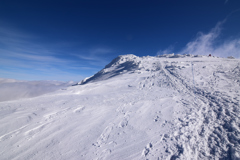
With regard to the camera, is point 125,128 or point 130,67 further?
point 130,67

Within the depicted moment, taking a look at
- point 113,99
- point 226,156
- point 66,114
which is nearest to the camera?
point 226,156

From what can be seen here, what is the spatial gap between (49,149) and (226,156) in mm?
6408

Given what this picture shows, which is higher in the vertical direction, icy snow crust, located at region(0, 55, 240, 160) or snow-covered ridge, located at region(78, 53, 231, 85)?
snow-covered ridge, located at region(78, 53, 231, 85)

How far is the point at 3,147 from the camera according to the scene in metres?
3.74

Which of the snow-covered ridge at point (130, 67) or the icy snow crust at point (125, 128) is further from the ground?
the snow-covered ridge at point (130, 67)

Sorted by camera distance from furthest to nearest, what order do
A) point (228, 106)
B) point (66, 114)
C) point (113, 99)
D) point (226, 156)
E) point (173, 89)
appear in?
1. point (173, 89)
2. point (113, 99)
3. point (66, 114)
4. point (228, 106)
5. point (226, 156)

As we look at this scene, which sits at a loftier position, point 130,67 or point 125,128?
point 130,67

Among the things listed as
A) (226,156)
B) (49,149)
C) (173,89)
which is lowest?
(226,156)

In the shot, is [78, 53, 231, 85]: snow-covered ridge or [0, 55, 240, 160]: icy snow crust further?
[78, 53, 231, 85]: snow-covered ridge

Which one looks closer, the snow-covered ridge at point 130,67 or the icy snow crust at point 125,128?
Answer: the icy snow crust at point 125,128

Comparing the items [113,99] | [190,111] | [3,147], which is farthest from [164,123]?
[3,147]

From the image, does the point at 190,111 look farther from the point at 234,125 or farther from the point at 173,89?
the point at 173,89

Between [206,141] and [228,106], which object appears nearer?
[206,141]

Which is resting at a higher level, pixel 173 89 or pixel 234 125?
pixel 173 89
